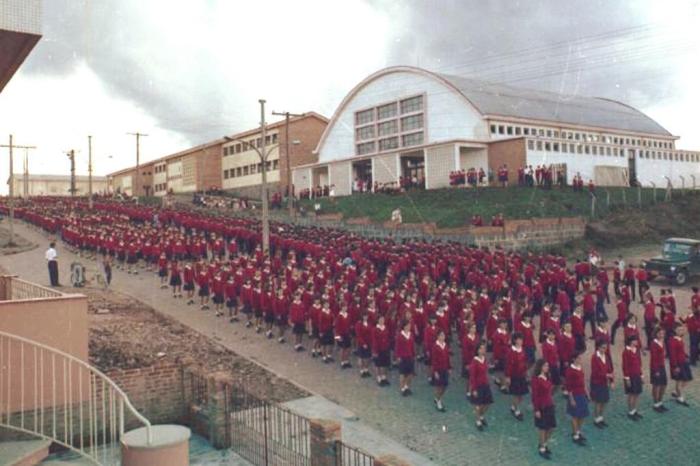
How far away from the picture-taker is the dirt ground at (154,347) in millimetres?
10609

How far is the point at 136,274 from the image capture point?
73.0 ft

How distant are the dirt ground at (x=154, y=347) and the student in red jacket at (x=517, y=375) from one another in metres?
3.57

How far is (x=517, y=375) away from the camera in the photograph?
9688 millimetres

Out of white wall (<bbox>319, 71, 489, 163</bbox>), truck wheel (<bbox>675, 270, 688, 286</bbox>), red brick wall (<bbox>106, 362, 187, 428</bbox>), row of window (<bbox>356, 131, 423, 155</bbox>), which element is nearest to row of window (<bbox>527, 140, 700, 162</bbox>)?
white wall (<bbox>319, 71, 489, 163</bbox>)

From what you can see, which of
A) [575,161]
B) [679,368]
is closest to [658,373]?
[679,368]

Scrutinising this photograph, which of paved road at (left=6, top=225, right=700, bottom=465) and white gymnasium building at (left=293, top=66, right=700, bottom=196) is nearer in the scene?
paved road at (left=6, top=225, right=700, bottom=465)

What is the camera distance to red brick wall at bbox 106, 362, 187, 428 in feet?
30.3

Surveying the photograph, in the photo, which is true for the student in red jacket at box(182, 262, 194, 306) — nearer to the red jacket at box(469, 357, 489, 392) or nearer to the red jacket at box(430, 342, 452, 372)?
the red jacket at box(430, 342, 452, 372)

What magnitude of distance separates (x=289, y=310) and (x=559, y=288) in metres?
6.98

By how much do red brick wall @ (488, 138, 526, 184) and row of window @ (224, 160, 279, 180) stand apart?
2049 centimetres

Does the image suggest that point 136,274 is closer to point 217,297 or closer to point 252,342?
point 217,297

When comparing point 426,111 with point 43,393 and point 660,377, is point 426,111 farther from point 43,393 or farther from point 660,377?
point 43,393

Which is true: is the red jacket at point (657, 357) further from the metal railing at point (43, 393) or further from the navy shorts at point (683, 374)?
the metal railing at point (43, 393)

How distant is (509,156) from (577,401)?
26519 mm
